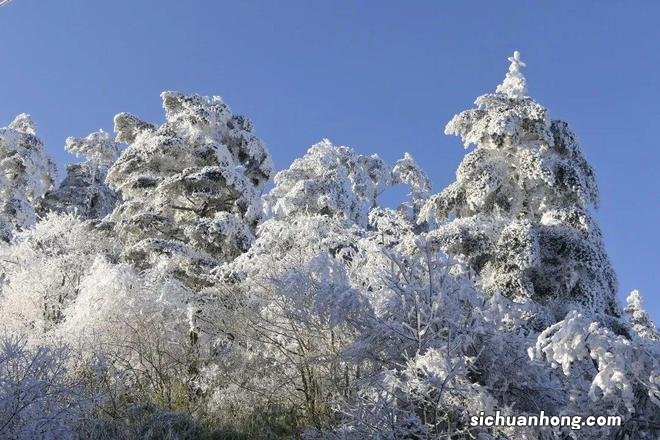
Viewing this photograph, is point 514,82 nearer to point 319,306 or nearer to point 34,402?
point 319,306

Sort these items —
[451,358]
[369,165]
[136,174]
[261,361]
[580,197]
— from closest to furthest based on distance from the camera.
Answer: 1. [451,358]
2. [261,361]
3. [580,197]
4. [136,174]
5. [369,165]

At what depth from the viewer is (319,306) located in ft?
26.3

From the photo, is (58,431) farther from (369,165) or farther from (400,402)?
(369,165)

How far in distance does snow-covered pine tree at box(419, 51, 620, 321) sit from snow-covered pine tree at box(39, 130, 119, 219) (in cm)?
2124

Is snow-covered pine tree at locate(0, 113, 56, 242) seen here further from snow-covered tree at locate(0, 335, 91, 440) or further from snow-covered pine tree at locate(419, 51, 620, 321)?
snow-covered tree at locate(0, 335, 91, 440)

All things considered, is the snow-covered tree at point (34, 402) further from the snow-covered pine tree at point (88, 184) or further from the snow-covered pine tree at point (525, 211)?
the snow-covered pine tree at point (88, 184)

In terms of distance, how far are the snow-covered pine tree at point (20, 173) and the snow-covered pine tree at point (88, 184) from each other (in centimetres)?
210

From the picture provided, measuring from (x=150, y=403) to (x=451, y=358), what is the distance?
19.6ft

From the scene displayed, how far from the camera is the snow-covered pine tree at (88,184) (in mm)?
31328

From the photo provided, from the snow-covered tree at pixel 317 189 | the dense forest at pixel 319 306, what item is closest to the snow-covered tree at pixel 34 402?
the dense forest at pixel 319 306

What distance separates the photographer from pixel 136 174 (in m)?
18.6

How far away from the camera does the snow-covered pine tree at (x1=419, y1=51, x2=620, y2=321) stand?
41.9ft

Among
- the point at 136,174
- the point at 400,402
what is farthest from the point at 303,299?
the point at 136,174

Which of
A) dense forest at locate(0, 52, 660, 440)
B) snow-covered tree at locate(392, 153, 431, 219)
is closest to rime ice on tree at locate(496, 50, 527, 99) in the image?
dense forest at locate(0, 52, 660, 440)
